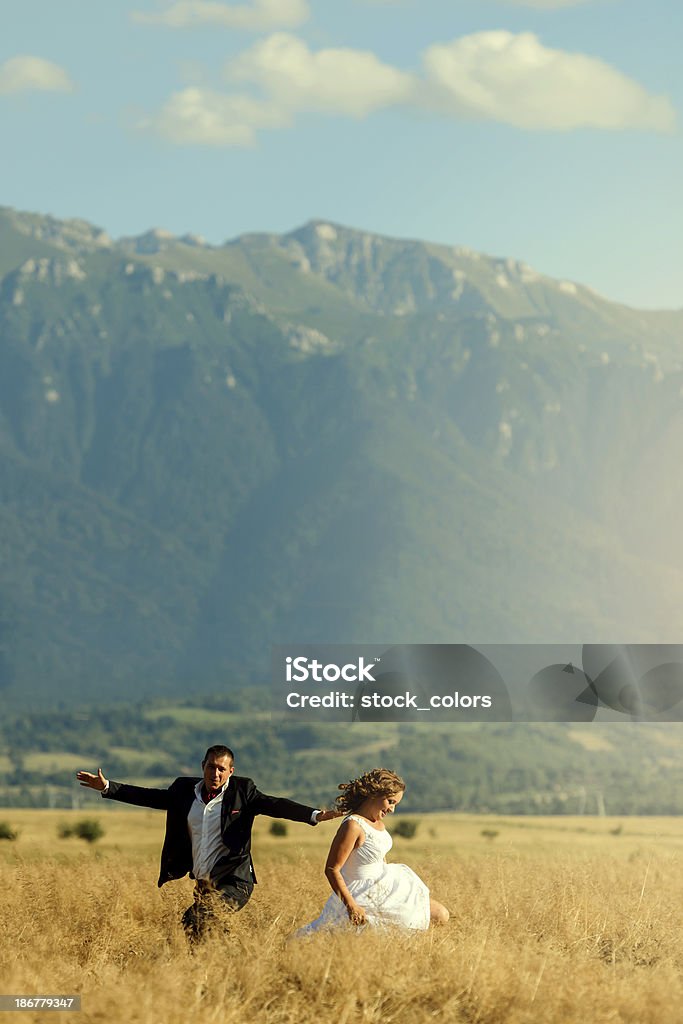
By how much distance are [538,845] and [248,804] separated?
29596 millimetres

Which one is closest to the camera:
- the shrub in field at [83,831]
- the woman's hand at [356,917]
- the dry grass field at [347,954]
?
the dry grass field at [347,954]

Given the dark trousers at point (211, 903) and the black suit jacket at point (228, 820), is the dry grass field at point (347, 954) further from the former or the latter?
the black suit jacket at point (228, 820)

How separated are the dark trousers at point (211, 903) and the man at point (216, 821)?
0.01m

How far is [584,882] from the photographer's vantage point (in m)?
18.3

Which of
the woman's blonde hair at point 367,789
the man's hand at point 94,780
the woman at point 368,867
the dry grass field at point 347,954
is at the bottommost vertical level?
the dry grass field at point 347,954

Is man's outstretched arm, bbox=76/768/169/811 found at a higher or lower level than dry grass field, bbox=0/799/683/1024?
higher

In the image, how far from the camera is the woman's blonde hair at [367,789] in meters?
12.8

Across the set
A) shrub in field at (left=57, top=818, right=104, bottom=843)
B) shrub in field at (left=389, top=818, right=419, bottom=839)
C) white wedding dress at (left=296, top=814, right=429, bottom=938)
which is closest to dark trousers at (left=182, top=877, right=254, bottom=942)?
white wedding dress at (left=296, top=814, right=429, bottom=938)

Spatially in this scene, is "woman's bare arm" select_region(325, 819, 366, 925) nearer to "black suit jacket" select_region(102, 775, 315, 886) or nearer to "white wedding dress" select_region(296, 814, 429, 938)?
"white wedding dress" select_region(296, 814, 429, 938)

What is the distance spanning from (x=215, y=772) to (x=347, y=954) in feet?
8.02

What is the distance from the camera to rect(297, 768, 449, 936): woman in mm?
12688

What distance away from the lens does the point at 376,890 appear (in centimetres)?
1281

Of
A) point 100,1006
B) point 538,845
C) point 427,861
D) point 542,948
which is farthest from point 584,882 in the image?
point 538,845

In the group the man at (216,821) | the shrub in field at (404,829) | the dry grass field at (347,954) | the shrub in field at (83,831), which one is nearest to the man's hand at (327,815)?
the man at (216,821)
